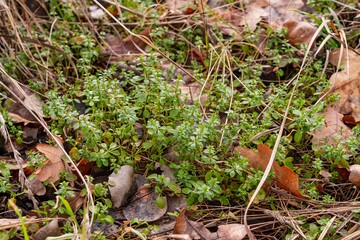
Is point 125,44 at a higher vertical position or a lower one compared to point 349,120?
higher

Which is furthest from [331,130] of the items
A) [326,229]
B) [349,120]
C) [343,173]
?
[326,229]

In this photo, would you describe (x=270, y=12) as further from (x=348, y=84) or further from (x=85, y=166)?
(x=85, y=166)

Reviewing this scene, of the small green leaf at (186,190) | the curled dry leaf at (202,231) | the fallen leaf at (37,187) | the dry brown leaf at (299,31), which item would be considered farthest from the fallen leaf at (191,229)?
the dry brown leaf at (299,31)

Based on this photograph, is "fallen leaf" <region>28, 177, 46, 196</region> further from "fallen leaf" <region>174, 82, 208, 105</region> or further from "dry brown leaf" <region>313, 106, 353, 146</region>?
"dry brown leaf" <region>313, 106, 353, 146</region>

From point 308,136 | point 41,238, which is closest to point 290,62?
point 308,136

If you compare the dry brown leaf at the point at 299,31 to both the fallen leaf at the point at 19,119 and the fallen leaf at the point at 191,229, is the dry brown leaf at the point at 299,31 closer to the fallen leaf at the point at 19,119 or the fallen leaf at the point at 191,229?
the fallen leaf at the point at 191,229
